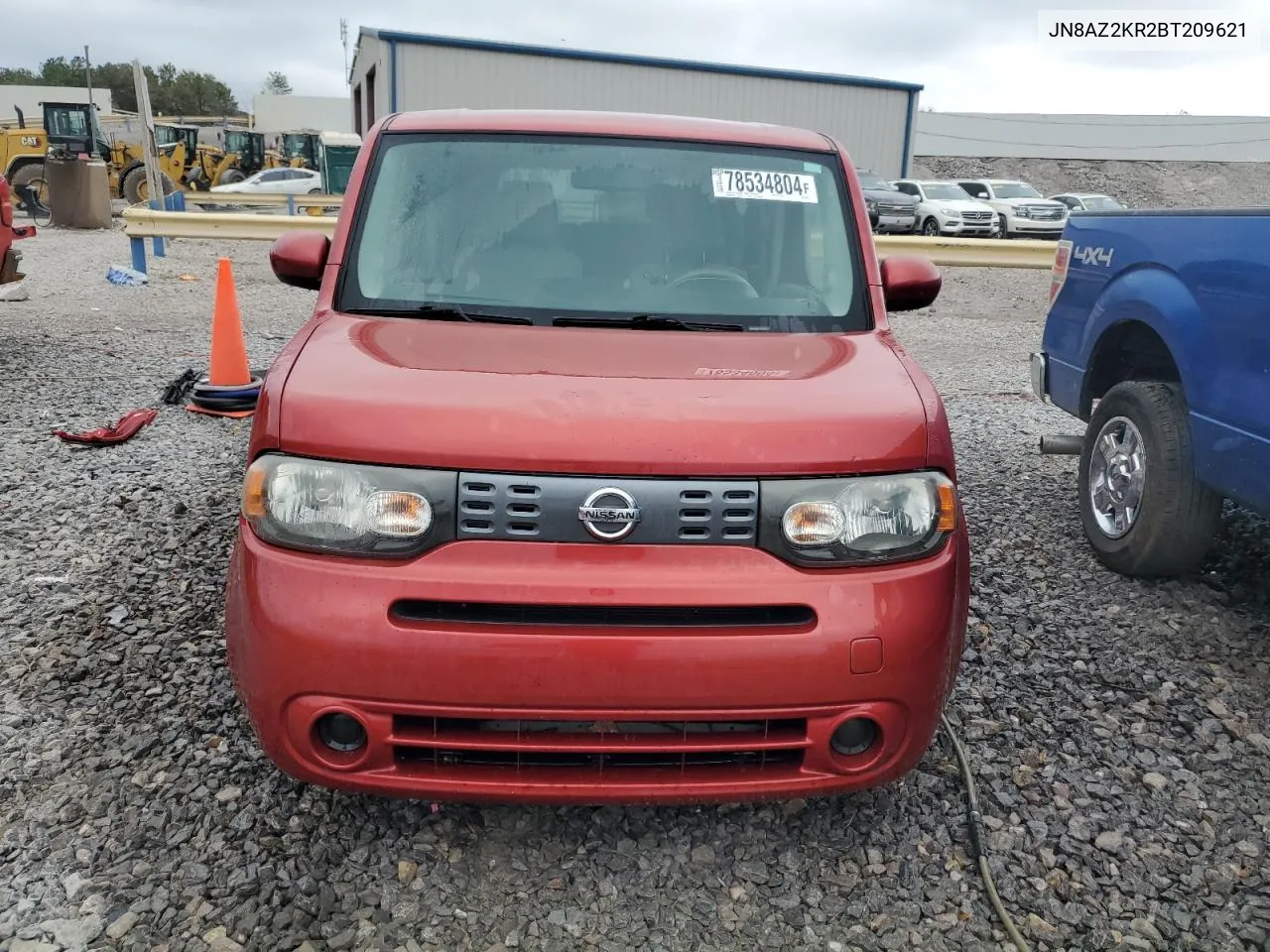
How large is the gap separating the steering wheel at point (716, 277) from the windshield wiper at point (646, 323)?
19cm

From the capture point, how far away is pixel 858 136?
33562mm

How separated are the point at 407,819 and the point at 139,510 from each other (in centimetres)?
285

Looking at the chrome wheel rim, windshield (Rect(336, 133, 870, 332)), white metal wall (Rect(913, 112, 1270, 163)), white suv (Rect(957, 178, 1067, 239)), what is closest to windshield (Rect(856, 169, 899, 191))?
white suv (Rect(957, 178, 1067, 239))

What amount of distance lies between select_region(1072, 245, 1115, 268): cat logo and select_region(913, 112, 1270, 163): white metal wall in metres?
45.8

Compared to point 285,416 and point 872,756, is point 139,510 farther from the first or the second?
point 872,756

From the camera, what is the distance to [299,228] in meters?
11.4

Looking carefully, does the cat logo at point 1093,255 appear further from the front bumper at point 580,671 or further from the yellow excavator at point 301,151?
the yellow excavator at point 301,151

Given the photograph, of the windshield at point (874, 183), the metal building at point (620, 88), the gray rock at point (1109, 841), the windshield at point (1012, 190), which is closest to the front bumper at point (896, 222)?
the windshield at point (874, 183)

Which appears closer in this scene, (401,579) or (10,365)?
(401,579)

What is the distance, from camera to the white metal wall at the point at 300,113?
56094 mm

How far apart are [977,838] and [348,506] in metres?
1.83

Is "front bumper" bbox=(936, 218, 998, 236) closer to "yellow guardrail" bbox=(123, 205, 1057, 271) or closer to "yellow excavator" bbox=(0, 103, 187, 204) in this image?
"yellow guardrail" bbox=(123, 205, 1057, 271)

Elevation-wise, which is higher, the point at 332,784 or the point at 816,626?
the point at 816,626

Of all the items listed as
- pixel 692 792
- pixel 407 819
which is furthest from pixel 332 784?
pixel 692 792
